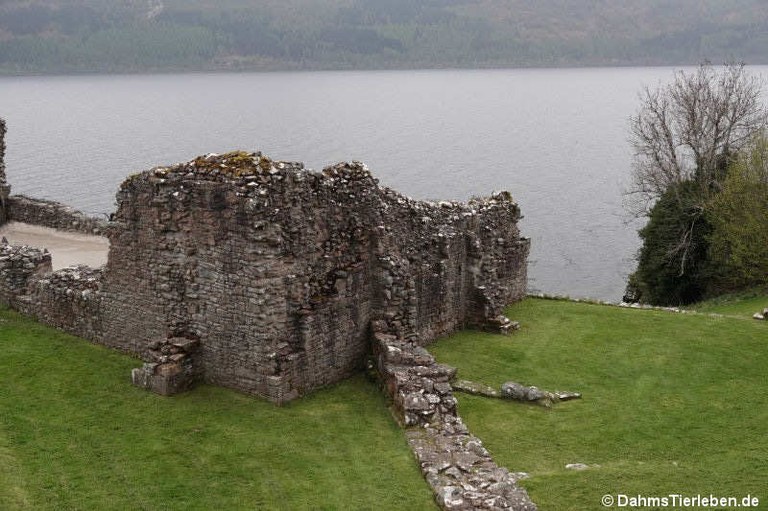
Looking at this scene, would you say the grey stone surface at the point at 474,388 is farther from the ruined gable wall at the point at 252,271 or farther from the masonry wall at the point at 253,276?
the ruined gable wall at the point at 252,271

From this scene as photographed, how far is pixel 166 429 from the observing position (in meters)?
15.6

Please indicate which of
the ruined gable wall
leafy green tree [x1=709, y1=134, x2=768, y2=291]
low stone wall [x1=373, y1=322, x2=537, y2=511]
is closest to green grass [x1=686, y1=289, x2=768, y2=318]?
leafy green tree [x1=709, y1=134, x2=768, y2=291]

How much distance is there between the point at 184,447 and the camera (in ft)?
48.9

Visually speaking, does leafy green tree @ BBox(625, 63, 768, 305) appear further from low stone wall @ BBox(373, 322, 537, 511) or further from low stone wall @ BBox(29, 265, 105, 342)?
low stone wall @ BBox(29, 265, 105, 342)

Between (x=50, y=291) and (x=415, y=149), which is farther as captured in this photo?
(x=415, y=149)

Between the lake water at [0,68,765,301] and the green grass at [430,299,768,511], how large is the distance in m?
26.0

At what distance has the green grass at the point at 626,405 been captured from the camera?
14.3m

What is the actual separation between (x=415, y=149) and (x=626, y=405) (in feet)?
258

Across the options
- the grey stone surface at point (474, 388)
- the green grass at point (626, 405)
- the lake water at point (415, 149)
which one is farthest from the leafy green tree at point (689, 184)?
the grey stone surface at point (474, 388)

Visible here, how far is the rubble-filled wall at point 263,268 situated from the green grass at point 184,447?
845 millimetres

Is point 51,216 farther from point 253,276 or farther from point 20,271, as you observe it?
point 253,276

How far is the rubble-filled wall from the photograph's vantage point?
16625 mm

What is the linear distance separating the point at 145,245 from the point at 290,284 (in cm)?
388

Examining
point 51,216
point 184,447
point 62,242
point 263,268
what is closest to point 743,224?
Result: point 263,268
